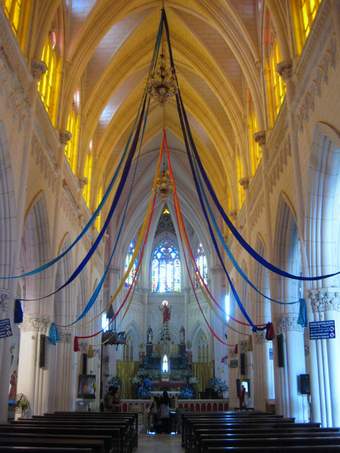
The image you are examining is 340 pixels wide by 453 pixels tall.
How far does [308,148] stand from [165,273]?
29.4 meters

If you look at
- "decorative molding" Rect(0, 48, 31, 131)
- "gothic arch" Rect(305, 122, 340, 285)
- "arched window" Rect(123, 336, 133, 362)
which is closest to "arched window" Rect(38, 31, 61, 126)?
"decorative molding" Rect(0, 48, 31, 131)

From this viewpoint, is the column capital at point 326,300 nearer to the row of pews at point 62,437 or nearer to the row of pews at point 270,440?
the row of pews at point 270,440

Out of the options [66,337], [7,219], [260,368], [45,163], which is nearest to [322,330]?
[7,219]

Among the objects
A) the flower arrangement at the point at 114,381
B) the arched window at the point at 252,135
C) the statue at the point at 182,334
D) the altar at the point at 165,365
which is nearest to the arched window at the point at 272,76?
the arched window at the point at 252,135

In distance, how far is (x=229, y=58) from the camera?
870 inches

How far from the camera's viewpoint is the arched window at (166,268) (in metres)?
40.6

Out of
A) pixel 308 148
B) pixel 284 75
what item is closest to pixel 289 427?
pixel 308 148

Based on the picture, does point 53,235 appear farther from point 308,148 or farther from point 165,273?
point 165,273

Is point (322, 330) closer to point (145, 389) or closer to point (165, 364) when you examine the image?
point (145, 389)

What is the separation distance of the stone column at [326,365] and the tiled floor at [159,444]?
407cm

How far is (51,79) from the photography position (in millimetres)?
17375

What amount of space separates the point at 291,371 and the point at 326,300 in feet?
12.6

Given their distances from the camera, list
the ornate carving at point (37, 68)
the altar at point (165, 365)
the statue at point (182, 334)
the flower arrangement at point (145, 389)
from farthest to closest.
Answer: the statue at point (182, 334)
the altar at point (165, 365)
the flower arrangement at point (145, 389)
the ornate carving at point (37, 68)

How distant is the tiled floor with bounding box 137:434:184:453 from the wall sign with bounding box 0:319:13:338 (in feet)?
16.6
